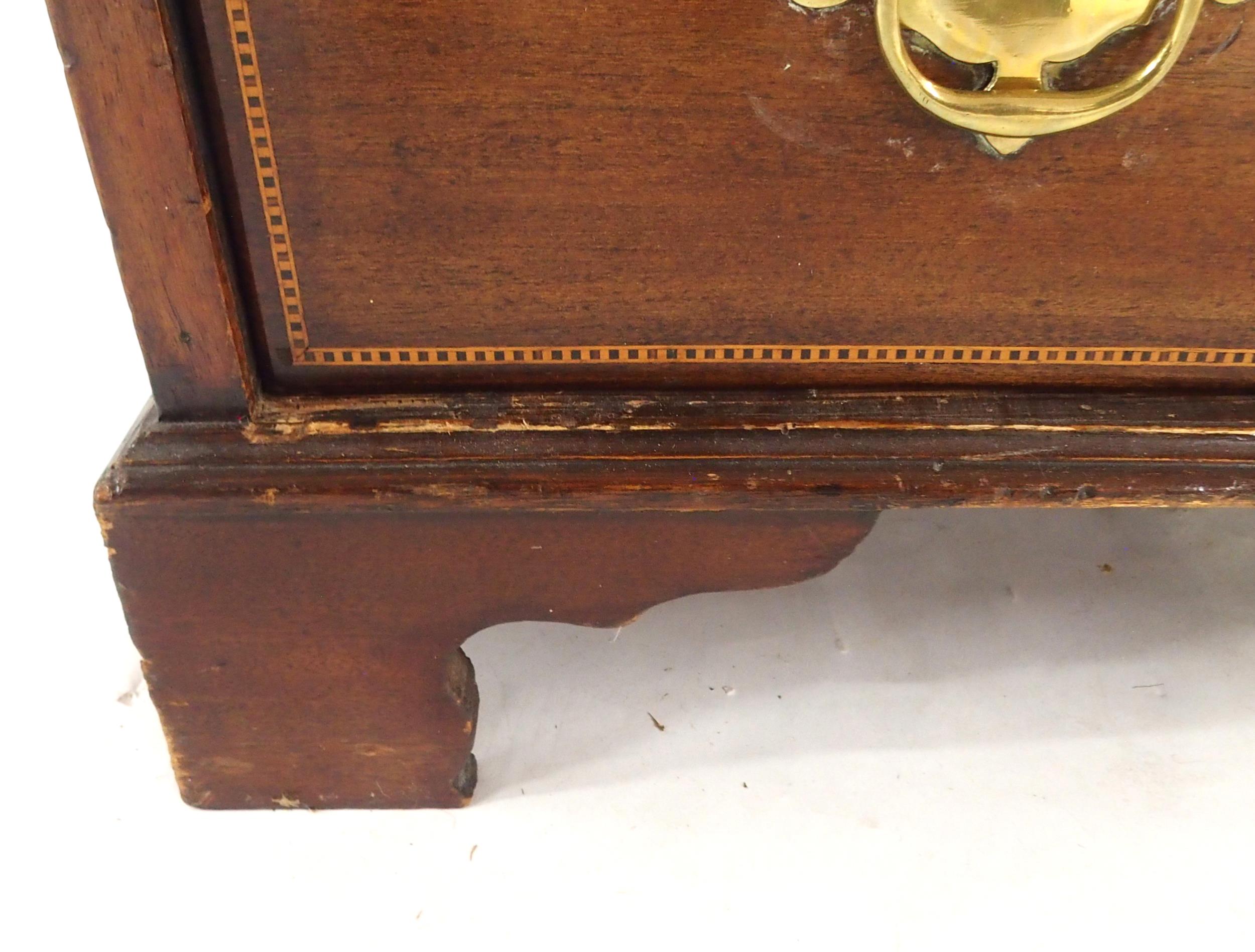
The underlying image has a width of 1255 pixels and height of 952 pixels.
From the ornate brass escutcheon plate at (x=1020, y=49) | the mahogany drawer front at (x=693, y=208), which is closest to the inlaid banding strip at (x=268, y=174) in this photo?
the mahogany drawer front at (x=693, y=208)

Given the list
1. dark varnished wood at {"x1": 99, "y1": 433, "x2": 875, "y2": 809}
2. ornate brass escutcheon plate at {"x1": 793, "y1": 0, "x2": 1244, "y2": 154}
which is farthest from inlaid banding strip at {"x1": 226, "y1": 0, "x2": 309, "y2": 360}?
ornate brass escutcheon plate at {"x1": 793, "y1": 0, "x2": 1244, "y2": 154}

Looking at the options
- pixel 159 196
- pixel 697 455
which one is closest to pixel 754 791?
pixel 697 455

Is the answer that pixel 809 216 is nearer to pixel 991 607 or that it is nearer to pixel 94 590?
pixel 991 607

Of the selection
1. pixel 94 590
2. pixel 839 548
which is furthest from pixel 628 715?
pixel 94 590

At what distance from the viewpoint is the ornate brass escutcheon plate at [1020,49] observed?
61cm

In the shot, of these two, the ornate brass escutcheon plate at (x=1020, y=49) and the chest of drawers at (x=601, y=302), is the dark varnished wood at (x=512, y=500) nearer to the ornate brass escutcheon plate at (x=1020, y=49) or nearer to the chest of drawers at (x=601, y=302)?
the chest of drawers at (x=601, y=302)

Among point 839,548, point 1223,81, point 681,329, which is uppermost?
point 1223,81

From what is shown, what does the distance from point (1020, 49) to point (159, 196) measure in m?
0.53

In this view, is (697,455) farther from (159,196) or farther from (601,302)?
(159,196)

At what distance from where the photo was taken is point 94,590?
111 cm

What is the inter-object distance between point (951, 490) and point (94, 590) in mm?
862

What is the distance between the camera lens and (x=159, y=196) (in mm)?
670

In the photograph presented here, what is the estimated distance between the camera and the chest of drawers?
65cm

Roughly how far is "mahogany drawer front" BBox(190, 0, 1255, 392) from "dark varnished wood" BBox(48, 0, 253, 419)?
1.1 inches
